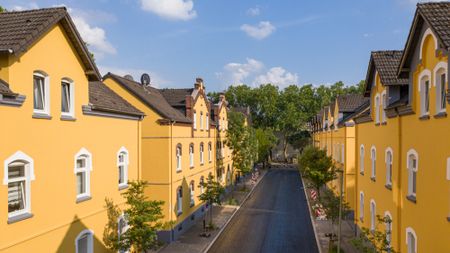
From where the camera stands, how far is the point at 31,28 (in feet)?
38.9

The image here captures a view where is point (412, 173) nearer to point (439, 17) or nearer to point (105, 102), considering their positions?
point (439, 17)

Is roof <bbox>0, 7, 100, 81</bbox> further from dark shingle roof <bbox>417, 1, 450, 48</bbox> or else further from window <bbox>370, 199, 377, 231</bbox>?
window <bbox>370, 199, 377, 231</bbox>

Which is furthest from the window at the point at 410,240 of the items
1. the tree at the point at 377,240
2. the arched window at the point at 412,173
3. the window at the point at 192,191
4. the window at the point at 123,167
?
the window at the point at 192,191

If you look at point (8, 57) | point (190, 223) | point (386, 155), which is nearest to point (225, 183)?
point (190, 223)

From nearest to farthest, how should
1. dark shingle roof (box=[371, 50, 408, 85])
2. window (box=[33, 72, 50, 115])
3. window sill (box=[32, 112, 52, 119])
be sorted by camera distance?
window sill (box=[32, 112, 52, 119]) < window (box=[33, 72, 50, 115]) < dark shingle roof (box=[371, 50, 408, 85])

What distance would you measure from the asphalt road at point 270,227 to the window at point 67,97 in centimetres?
1307

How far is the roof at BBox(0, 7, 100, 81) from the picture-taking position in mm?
11086

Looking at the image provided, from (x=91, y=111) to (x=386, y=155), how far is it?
44.4 ft

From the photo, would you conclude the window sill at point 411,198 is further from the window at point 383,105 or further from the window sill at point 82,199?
the window sill at point 82,199

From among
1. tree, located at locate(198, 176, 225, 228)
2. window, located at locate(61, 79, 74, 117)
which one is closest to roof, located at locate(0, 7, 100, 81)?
window, located at locate(61, 79, 74, 117)

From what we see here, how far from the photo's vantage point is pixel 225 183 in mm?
43250

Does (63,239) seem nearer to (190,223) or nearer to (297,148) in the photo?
(190,223)

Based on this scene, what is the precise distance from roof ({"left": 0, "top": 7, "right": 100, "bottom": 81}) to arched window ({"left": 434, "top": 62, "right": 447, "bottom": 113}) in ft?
40.9

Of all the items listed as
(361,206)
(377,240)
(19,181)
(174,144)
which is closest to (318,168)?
(361,206)
